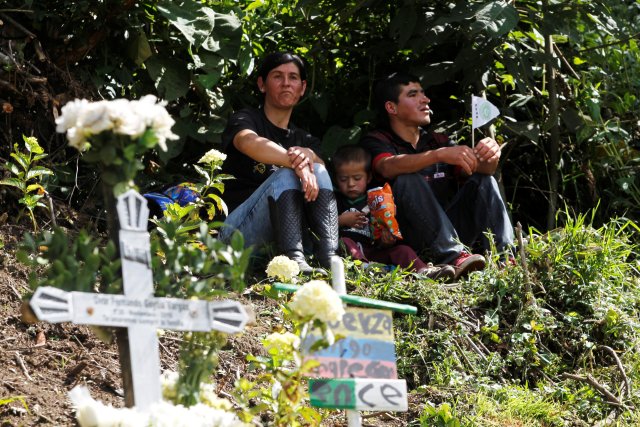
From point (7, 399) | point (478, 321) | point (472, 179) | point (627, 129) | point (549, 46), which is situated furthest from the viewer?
point (627, 129)

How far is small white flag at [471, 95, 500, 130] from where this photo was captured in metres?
5.26

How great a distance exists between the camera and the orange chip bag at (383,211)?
5.06 m

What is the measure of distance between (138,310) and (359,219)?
2698 millimetres

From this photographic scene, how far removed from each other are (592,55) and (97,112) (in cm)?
417

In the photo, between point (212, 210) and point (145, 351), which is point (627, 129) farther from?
point (145, 351)

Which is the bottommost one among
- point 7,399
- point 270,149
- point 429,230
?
point 7,399

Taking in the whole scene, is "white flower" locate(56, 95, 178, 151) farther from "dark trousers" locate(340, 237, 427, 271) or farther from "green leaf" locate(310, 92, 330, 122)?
"green leaf" locate(310, 92, 330, 122)

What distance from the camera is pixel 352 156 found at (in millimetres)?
5297

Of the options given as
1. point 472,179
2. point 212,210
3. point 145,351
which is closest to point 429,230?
point 472,179

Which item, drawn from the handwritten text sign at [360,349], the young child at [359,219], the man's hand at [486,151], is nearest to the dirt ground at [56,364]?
the handwritten text sign at [360,349]

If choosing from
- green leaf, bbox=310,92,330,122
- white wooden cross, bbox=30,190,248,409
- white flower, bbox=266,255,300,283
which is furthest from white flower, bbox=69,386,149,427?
green leaf, bbox=310,92,330,122

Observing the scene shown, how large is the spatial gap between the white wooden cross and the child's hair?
2703mm

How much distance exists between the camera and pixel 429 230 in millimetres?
5098

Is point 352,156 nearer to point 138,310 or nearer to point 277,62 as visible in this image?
point 277,62
